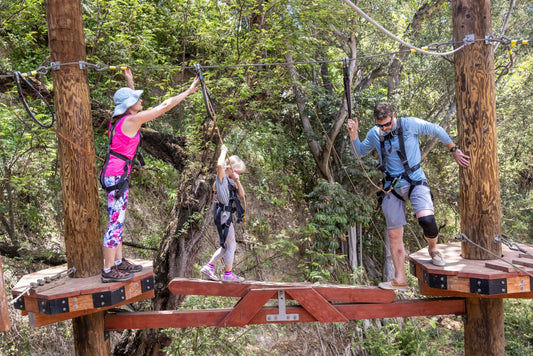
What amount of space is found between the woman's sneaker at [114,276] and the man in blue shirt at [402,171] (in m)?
2.30

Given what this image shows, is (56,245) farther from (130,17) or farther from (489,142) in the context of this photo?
(489,142)

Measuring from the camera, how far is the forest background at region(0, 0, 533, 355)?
6656 millimetres

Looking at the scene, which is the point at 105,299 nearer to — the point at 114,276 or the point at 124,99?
the point at 114,276

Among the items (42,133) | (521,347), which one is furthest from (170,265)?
(521,347)

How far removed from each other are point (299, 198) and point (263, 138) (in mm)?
2204

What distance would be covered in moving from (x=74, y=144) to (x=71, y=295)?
4.23ft

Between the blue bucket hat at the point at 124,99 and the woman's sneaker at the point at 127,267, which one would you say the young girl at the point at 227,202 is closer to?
the woman's sneaker at the point at 127,267

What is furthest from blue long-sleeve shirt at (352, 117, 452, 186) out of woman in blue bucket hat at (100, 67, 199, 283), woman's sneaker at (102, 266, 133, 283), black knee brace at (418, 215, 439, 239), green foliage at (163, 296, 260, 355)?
green foliage at (163, 296, 260, 355)

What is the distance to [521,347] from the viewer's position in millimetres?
9531

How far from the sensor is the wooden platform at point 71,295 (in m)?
3.39

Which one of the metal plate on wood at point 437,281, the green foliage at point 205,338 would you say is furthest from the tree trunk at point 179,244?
the metal plate on wood at point 437,281

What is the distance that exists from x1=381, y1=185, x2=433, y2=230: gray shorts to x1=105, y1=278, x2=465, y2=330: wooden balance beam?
0.68 m

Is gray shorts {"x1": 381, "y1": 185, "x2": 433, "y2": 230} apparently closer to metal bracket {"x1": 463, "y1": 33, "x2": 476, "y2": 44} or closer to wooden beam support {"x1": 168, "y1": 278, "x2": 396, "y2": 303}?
wooden beam support {"x1": 168, "y1": 278, "x2": 396, "y2": 303}

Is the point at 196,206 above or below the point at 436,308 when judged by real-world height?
above
